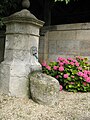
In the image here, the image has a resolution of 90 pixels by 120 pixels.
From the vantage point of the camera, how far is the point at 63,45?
598cm

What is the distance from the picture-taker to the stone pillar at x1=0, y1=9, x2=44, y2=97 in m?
3.75

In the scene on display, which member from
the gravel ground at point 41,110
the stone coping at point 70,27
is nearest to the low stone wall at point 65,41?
the stone coping at point 70,27

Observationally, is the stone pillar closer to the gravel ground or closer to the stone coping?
the gravel ground

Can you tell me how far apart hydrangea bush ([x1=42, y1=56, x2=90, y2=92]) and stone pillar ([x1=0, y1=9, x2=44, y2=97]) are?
3.61 ft

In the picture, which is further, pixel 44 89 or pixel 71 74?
pixel 71 74

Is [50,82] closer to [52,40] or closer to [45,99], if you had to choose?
[45,99]

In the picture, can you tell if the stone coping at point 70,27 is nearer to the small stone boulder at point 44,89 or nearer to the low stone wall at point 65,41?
the low stone wall at point 65,41

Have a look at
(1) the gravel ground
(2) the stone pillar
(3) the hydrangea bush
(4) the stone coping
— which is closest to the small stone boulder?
(1) the gravel ground

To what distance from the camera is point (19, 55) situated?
382cm

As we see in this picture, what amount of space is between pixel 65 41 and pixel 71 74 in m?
1.41

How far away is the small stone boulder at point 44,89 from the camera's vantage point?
11.3 feet

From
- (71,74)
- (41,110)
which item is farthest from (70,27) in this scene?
(41,110)

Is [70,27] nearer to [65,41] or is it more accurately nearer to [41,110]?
[65,41]

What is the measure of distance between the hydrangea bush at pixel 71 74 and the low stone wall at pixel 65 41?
758 millimetres
